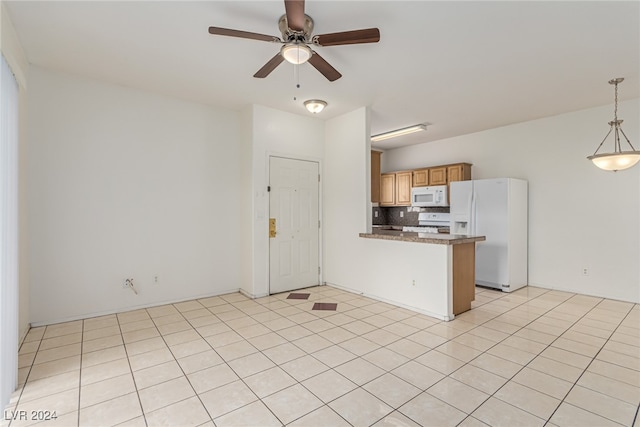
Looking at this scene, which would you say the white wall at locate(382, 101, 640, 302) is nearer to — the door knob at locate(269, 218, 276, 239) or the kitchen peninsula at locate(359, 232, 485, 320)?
the kitchen peninsula at locate(359, 232, 485, 320)

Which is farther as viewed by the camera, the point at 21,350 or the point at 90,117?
the point at 90,117

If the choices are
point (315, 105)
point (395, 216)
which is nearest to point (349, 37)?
point (315, 105)

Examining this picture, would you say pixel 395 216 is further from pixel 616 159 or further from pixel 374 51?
pixel 374 51

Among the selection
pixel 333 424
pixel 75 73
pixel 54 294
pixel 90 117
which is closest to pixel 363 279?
pixel 333 424

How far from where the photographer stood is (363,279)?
4.55 m

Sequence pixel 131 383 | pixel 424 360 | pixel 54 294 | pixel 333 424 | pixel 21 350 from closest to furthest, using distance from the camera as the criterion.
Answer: pixel 333 424
pixel 131 383
pixel 424 360
pixel 21 350
pixel 54 294

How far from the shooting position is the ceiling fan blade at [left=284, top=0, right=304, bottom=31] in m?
1.89

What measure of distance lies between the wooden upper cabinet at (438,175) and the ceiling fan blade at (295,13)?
4.66 meters

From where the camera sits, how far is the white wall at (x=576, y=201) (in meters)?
4.18

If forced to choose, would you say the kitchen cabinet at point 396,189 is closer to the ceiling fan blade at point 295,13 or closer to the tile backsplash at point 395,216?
the tile backsplash at point 395,216

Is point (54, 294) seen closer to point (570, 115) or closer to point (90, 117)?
point (90, 117)

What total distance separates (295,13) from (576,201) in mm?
4940

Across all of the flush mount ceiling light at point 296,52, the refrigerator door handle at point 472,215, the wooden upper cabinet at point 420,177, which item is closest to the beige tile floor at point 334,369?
the refrigerator door handle at point 472,215

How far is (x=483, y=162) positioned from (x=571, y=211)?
5.33 feet
